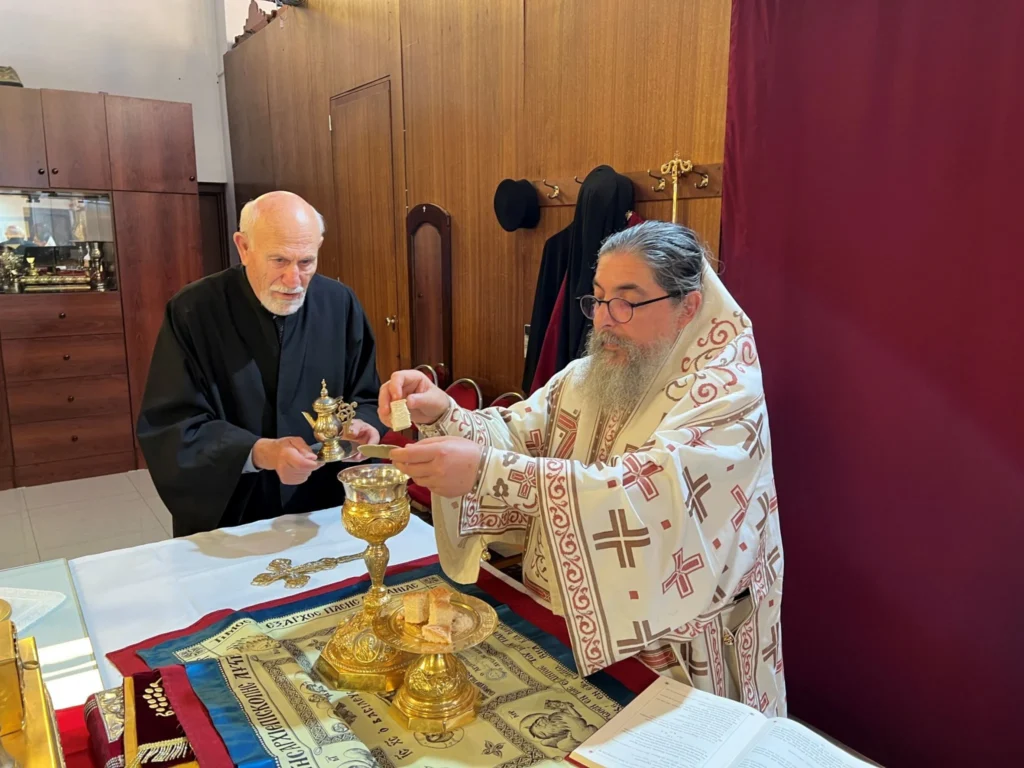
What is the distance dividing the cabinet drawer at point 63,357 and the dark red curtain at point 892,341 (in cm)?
514

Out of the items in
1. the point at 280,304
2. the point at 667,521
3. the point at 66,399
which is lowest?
the point at 66,399

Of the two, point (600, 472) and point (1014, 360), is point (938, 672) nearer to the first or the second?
point (1014, 360)

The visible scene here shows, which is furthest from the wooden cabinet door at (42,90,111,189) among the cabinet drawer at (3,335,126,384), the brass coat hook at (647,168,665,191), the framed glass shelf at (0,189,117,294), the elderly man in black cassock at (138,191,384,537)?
the brass coat hook at (647,168,665,191)

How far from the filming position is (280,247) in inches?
86.3

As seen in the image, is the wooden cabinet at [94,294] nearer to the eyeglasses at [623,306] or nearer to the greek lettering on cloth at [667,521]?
the greek lettering on cloth at [667,521]

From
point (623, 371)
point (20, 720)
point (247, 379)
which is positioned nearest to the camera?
point (20, 720)

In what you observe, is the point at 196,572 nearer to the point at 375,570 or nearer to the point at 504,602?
the point at 375,570

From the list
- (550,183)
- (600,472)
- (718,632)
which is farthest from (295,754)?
(550,183)

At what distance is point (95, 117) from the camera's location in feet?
18.1

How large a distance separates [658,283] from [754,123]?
1.04 meters

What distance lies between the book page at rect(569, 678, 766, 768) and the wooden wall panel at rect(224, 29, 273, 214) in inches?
237

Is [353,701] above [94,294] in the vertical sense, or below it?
below

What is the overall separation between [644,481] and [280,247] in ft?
4.62

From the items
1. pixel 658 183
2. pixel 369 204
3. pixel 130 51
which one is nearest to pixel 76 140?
pixel 130 51
